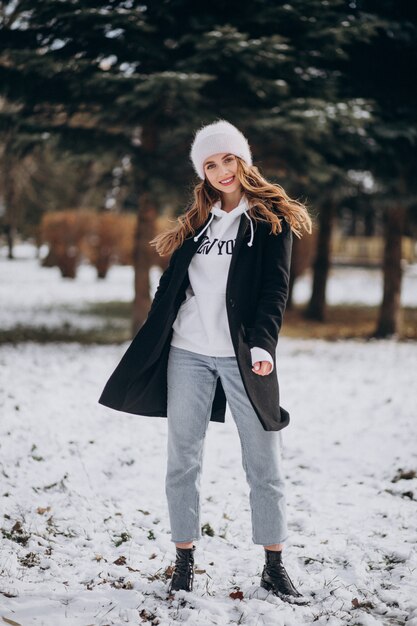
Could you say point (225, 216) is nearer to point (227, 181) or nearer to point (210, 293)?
point (227, 181)

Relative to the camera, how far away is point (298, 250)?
21484 mm

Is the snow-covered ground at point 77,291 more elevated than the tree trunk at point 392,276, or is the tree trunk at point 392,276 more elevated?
the tree trunk at point 392,276

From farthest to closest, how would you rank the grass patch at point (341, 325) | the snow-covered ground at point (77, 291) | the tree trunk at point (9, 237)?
the tree trunk at point (9, 237)
the snow-covered ground at point (77, 291)
the grass patch at point (341, 325)

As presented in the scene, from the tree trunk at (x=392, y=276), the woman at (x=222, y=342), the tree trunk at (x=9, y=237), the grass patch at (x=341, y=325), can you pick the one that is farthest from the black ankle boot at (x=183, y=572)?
the tree trunk at (x=9, y=237)

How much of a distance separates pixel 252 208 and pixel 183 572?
1.82 metres

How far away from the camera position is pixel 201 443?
3150 mm

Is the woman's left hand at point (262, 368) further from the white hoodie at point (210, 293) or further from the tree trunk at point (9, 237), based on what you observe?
the tree trunk at point (9, 237)

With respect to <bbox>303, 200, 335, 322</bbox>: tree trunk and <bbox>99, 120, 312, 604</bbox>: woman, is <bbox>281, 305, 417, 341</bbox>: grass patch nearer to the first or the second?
<bbox>303, 200, 335, 322</bbox>: tree trunk

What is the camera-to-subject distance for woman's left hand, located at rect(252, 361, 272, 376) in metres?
2.89

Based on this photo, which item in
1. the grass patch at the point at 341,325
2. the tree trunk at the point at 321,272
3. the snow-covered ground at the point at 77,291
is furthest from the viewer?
the tree trunk at the point at 321,272

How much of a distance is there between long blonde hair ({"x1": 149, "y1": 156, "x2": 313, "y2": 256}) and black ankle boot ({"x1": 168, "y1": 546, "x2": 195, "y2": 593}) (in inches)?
59.4

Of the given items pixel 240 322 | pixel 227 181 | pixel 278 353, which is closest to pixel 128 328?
pixel 278 353

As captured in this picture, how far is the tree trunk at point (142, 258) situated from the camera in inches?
431

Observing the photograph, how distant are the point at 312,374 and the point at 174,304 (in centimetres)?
632
